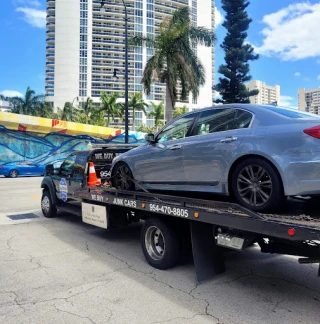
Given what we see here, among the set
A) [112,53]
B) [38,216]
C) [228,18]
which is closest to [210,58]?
[112,53]

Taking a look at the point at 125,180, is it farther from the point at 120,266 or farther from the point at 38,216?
the point at 38,216

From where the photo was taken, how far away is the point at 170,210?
176 inches

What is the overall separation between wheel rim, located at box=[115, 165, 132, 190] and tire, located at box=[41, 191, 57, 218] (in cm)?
330

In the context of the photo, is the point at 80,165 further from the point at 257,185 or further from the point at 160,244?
the point at 257,185

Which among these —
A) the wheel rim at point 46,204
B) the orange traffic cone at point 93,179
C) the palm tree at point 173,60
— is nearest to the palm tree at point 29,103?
the palm tree at point 173,60

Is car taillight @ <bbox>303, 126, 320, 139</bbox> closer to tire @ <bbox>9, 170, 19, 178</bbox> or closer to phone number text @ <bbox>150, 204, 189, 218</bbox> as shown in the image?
phone number text @ <bbox>150, 204, 189, 218</bbox>

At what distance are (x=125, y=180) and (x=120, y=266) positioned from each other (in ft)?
5.12

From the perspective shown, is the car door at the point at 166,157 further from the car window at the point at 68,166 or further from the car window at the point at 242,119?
the car window at the point at 68,166

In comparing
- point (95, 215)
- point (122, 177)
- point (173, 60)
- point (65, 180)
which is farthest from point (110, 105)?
point (122, 177)

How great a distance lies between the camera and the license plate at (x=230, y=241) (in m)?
3.81

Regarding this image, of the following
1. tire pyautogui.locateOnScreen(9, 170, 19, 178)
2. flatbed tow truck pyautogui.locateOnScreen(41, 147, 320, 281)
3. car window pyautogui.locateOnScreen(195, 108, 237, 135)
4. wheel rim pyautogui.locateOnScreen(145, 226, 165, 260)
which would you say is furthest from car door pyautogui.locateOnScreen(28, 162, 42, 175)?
car window pyautogui.locateOnScreen(195, 108, 237, 135)

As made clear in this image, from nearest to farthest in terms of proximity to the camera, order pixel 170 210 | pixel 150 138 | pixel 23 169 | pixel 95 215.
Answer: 1. pixel 170 210
2. pixel 150 138
3. pixel 95 215
4. pixel 23 169

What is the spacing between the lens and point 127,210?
5926mm

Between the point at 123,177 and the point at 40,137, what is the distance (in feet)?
90.4
